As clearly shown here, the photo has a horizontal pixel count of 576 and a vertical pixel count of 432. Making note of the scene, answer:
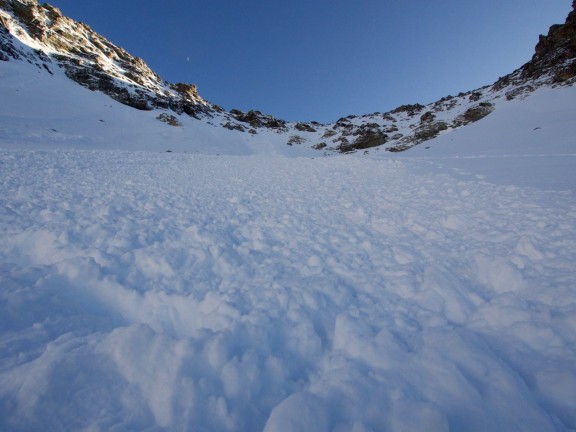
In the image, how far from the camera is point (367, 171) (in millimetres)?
10844

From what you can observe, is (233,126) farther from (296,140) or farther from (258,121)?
(258,121)

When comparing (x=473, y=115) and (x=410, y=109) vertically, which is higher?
(x=410, y=109)

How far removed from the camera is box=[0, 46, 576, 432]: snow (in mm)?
1720

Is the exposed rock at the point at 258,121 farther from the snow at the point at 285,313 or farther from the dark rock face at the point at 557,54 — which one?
the snow at the point at 285,313

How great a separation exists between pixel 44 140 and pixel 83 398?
2065 centimetres

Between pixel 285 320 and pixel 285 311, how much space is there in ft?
0.39

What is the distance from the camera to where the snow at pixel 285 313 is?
1720mm

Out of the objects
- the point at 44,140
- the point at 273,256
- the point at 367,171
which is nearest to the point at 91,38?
the point at 44,140

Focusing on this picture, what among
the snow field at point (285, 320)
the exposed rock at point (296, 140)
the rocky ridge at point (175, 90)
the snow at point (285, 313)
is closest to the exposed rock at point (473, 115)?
the rocky ridge at point (175, 90)

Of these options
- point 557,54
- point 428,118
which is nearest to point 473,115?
point 557,54

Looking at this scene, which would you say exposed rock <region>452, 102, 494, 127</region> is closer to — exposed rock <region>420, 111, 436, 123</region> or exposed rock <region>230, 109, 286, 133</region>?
exposed rock <region>420, 111, 436, 123</region>

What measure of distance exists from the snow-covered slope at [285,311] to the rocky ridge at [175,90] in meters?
36.8

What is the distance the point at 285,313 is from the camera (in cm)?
262

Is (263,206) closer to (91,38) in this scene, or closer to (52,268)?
(52,268)
